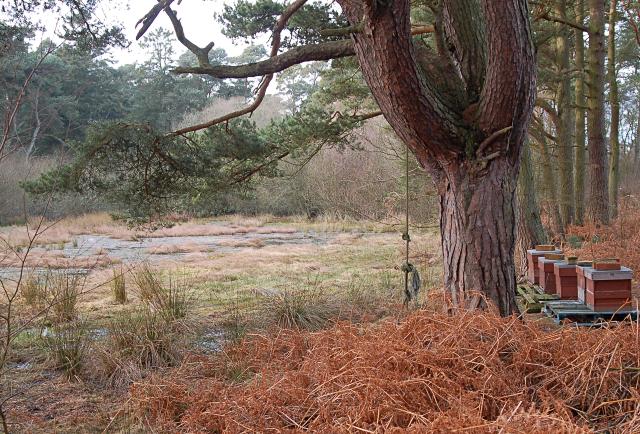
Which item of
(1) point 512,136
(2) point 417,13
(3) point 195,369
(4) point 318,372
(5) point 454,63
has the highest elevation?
(2) point 417,13

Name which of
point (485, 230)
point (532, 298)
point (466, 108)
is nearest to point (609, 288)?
point (532, 298)

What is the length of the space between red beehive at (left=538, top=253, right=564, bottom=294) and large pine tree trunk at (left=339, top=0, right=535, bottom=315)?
1865mm

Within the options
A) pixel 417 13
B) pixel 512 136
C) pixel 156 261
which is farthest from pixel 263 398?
pixel 156 261

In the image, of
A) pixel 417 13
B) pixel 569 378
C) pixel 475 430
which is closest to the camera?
pixel 475 430

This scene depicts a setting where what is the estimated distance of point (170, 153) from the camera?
6586mm

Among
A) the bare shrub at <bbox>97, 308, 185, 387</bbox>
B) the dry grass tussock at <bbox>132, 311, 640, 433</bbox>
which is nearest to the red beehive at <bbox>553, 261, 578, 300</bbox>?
the dry grass tussock at <bbox>132, 311, 640, 433</bbox>

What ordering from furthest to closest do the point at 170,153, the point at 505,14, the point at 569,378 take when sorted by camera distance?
1. the point at 170,153
2. the point at 505,14
3. the point at 569,378

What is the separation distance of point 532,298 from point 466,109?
2.42 metres

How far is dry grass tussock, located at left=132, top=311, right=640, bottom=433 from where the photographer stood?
239cm

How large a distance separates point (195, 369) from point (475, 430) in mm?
3045

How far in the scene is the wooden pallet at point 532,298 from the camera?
219 inches

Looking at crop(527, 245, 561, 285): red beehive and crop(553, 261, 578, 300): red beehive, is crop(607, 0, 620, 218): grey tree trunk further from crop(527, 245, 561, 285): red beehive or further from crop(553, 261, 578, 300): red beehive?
crop(553, 261, 578, 300): red beehive

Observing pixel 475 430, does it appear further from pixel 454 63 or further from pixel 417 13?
pixel 417 13

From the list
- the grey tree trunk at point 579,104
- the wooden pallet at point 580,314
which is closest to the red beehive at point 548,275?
the wooden pallet at point 580,314
